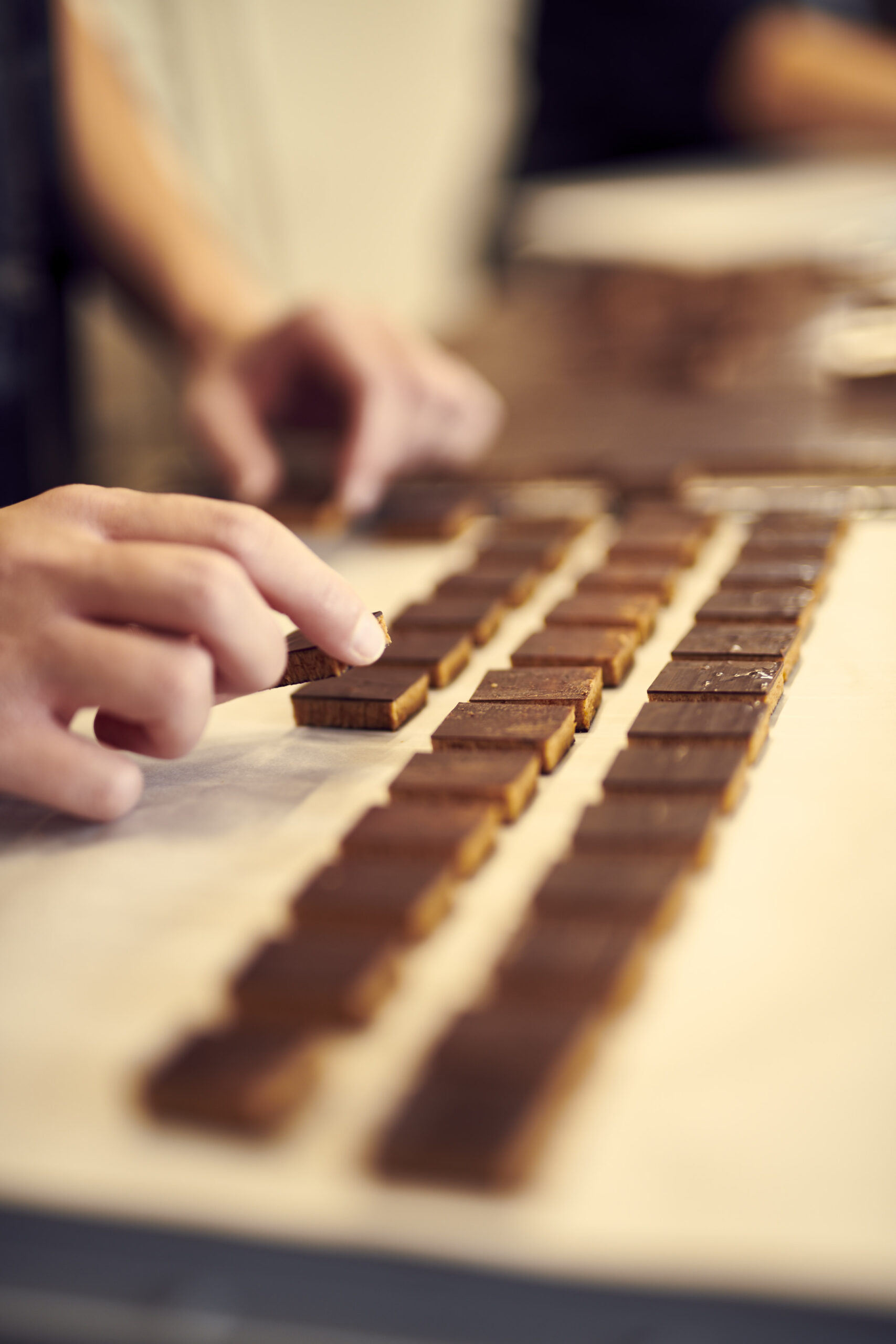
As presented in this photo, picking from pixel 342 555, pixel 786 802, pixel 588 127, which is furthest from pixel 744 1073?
pixel 588 127

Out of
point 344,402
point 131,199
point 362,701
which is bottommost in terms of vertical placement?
point 362,701

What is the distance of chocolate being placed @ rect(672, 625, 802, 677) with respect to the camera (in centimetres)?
89

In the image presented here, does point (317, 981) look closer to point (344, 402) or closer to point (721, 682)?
point (721, 682)

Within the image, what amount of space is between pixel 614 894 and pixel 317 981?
16cm

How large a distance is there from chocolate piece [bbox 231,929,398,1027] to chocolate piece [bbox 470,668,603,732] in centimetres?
32

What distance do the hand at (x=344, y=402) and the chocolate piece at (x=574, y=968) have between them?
2.81ft

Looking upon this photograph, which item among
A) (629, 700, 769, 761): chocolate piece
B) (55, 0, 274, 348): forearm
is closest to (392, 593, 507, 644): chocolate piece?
(629, 700, 769, 761): chocolate piece

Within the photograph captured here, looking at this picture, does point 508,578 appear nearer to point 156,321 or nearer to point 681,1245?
point 681,1245

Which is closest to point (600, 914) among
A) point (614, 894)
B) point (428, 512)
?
point (614, 894)

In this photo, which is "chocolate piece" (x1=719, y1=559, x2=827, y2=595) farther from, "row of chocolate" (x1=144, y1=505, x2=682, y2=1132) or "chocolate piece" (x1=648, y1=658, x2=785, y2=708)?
"chocolate piece" (x1=648, y1=658, x2=785, y2=708)

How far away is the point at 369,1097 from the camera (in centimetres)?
49

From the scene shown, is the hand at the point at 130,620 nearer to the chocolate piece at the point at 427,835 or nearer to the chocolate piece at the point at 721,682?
the chocolate piece at the point at 427,835

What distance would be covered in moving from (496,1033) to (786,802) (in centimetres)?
31

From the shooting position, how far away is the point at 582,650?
930mm
